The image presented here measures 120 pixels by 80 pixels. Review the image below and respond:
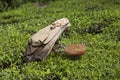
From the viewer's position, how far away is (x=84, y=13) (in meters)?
9.12

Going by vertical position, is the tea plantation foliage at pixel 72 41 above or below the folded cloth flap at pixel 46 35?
below

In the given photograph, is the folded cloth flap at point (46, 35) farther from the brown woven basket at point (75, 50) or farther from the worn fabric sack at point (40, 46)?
the brown woven basket at point (75, 50)

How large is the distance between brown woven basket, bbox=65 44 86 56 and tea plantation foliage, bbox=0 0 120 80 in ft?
0.45

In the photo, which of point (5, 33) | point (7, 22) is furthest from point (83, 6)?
point (5, 33)

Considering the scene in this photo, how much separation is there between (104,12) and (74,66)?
10.9 ft

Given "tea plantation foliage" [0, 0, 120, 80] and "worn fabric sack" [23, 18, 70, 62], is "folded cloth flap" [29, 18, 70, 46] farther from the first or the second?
"tea plantation foliage" [0, 0, 120, 80]

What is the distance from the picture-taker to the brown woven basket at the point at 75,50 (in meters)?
6.39

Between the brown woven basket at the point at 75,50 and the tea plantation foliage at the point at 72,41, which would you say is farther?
the brown woven basket at the point at 75,50

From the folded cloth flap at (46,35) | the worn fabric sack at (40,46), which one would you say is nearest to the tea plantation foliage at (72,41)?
the worn fabric sack at (40,46)

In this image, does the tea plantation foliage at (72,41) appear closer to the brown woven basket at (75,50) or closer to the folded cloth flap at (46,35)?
the brown woven basket at (75,50)

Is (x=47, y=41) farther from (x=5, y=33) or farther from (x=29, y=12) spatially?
(x=29, y=12)

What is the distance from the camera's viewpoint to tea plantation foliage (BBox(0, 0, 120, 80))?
6.04m

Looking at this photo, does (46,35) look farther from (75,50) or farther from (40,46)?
(75,50)

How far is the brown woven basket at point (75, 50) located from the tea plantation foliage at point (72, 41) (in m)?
0.14
